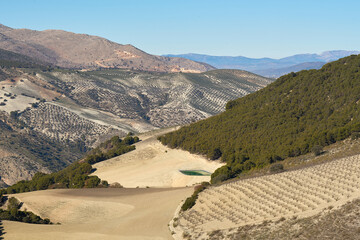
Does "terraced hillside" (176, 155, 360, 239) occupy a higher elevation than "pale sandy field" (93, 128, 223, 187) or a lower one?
higher

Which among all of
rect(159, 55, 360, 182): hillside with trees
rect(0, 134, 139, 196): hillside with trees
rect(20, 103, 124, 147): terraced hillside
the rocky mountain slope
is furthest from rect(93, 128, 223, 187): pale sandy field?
rect(20, 103, 124, 147): terraced hillside

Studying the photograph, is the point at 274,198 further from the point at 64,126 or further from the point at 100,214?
the point at 64,126

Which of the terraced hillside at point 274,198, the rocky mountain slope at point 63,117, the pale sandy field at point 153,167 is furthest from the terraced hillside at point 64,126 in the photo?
the terraced hillside at point 274,198

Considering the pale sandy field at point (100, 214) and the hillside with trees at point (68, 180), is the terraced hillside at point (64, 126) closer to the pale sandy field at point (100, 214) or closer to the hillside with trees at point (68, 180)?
the hillside with trees at point (68, 180)

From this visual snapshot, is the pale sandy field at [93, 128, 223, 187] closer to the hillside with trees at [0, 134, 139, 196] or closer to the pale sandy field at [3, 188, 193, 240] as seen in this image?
the hillside with trees at [0, 134, 139, 196]

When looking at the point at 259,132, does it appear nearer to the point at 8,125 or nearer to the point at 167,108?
the point at 8,125

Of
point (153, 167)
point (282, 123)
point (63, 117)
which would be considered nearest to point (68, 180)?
point (153, 167)

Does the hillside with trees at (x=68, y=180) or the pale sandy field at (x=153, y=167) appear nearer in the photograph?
the pale sandy field at (x=153, y=167)
